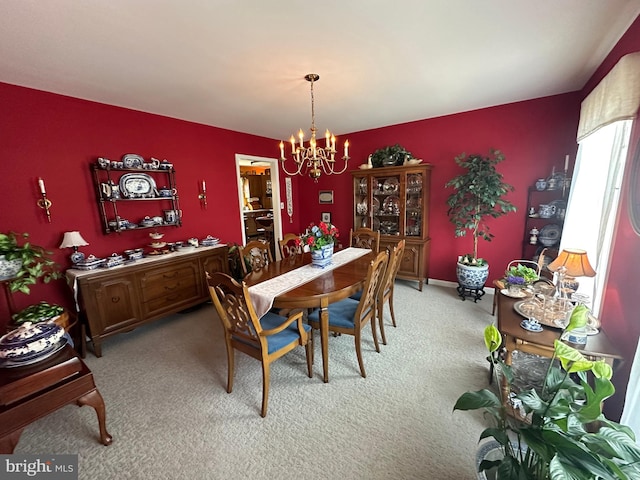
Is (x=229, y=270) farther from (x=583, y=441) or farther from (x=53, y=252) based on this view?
(x=583, y=441)

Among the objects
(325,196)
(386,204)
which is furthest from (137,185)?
(386,204)

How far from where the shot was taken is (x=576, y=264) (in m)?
1.60

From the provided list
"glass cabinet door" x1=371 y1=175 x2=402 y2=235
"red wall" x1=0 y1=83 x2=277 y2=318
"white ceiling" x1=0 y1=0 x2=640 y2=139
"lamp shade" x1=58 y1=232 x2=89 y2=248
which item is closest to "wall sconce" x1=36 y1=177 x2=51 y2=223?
"red wall" x1=0 y1=83 x2=277 y2=318

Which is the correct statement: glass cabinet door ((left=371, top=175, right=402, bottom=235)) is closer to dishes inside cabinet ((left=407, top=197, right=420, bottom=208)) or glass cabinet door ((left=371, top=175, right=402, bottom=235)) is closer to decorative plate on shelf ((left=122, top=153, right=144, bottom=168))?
dishes inside cabinet ((left=407, top=197, right=420, bottom=208))

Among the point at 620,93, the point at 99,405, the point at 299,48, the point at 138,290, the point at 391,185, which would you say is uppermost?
the point at 299,48

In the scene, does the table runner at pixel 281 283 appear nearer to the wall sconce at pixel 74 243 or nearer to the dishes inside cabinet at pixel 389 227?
the dishes inside cabinet at pixel 389 227

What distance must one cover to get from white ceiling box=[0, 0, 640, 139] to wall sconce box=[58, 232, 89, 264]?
4.56 feet

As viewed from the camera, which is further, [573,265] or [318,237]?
[318,237]

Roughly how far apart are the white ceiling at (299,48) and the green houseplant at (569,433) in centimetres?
188

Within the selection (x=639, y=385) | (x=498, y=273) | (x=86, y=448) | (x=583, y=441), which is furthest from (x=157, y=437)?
(x=498, y=273)

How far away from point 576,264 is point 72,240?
13.8ft

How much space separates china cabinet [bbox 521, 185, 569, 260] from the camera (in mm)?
2926

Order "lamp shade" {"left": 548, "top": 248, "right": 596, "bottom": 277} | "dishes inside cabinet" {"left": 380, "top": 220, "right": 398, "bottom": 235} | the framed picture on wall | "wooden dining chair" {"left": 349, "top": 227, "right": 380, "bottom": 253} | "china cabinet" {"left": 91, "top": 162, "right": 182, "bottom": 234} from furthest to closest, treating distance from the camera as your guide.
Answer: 1. the framed picture on wall
2. "dishes inside cabinet" {"left": 380, "top": 220, "right": 398, "bottom": 235}
3. "wooden dining chair" {"left": 349, "top": 227, "right": 380, "bottom": 253}
4. "china cabinet" {"left": 91, "top": 162, "right": 182, "bottom": 234}
5. "lamp shade" {"left": 548, "top": 248, "right": 596, "bottom": 277}

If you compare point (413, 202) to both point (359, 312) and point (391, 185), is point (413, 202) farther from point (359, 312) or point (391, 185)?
point (359, 312)
